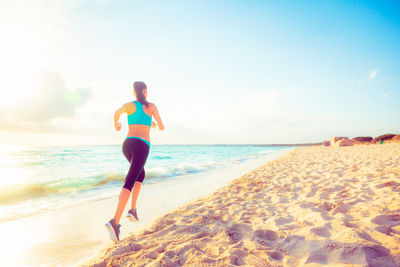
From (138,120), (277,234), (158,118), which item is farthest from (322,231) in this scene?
(138,120)

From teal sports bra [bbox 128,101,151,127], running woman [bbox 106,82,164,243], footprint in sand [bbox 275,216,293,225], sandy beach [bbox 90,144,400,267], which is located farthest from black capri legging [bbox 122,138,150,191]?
footprint in sand [bbox 275,216,293,225]

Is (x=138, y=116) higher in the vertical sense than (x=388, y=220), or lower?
higher

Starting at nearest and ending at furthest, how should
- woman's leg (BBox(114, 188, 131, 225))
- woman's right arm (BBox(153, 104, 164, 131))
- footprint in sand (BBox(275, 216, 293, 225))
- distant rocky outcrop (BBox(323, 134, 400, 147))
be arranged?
woman's leg (BBox(114, 188, 131, 225))
footprint in sand (BBox(275, 216, 293, 225))
woman's right arm (BBox(153, 104, 164, 131))
distant rocky outcrop (BBox(323, 134, 400, 147))

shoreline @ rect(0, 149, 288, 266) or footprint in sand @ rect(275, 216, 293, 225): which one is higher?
footprint in sand @ rect(275, 216, 293, 225)

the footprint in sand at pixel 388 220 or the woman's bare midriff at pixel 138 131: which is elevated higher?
the woman's bare midriff at pixel 138 131

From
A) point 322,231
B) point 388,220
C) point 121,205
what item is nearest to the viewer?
point 322,231

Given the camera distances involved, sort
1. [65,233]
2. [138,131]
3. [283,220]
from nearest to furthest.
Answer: [283,220]
[138,131]
[65,233]

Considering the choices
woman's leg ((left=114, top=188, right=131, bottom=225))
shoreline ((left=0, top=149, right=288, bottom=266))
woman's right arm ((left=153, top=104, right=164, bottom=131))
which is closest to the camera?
shoreline ((left=0, top=149, right=288, bottom=266))

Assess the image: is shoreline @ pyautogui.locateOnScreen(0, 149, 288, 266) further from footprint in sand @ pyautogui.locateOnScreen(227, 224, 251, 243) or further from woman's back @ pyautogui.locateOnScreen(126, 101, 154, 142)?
woman's back @ pyautogui.locateOnScreen(126, 101, 154, 142)

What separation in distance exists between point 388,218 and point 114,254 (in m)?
3.32

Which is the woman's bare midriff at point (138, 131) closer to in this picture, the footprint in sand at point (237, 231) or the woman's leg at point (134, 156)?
the woman's leg at point (134, 156)

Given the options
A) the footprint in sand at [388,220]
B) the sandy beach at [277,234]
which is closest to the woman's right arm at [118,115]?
the sandy beach at [277,234]

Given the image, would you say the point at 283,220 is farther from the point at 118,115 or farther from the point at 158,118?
the point at 118,115

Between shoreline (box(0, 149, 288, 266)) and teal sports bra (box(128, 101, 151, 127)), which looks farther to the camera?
teal sports bra (box(128, 101, 151, 127))
